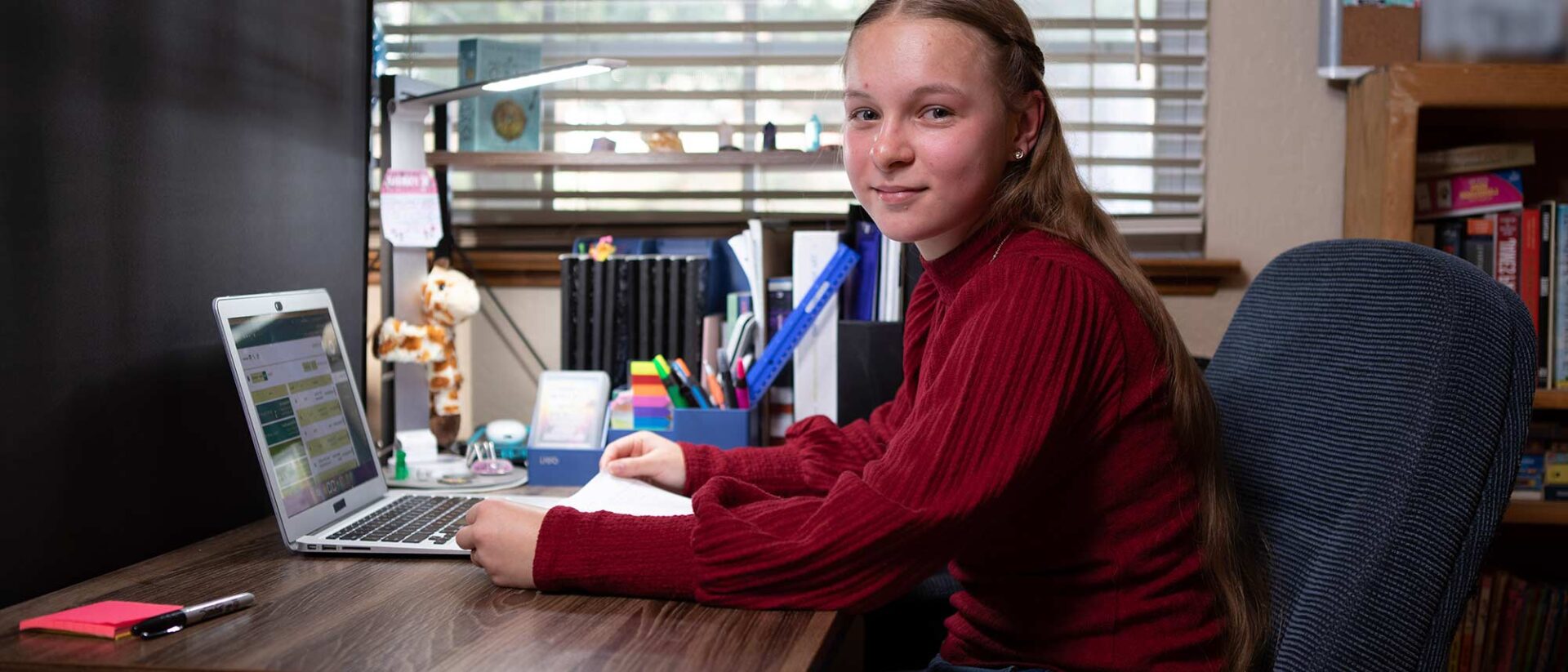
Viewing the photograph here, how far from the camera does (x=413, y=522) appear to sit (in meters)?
1.10

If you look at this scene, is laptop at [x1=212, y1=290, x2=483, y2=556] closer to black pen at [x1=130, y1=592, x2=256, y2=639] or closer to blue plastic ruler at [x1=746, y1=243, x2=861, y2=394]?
black pen at [x1=130, y1=592, x2=256, y2=639]

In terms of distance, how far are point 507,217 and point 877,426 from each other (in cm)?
110

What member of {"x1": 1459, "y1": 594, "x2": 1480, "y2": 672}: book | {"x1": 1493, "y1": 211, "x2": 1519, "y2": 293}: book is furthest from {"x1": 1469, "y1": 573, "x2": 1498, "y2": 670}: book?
{"x1": 1493, "y1": 211, "x2": 1519, "y2": 293}: book

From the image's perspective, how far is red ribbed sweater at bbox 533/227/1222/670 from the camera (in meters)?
0.79

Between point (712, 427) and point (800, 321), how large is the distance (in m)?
0.25

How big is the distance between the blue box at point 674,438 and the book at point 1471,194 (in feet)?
3.57

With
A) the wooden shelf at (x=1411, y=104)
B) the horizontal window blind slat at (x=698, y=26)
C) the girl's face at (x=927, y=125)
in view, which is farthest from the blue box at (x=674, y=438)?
the wooden shelf at (x=1411, y=104)

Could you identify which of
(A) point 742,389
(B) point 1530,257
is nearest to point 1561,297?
(B) point 1530,257

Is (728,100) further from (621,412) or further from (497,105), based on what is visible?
(621,412)

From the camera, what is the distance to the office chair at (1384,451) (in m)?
0.78

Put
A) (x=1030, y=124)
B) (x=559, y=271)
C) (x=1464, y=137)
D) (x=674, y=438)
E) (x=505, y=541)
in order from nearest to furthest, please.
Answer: (x=505, y=541) < (x=1030, y=124) < (x=674, y=438) < (x=1464, y=137) < (x=559, y=271)

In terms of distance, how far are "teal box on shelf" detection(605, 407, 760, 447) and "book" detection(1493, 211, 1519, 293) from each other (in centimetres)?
115

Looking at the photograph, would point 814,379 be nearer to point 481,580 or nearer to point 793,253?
point 793,253

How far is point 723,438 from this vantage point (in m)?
1.51
